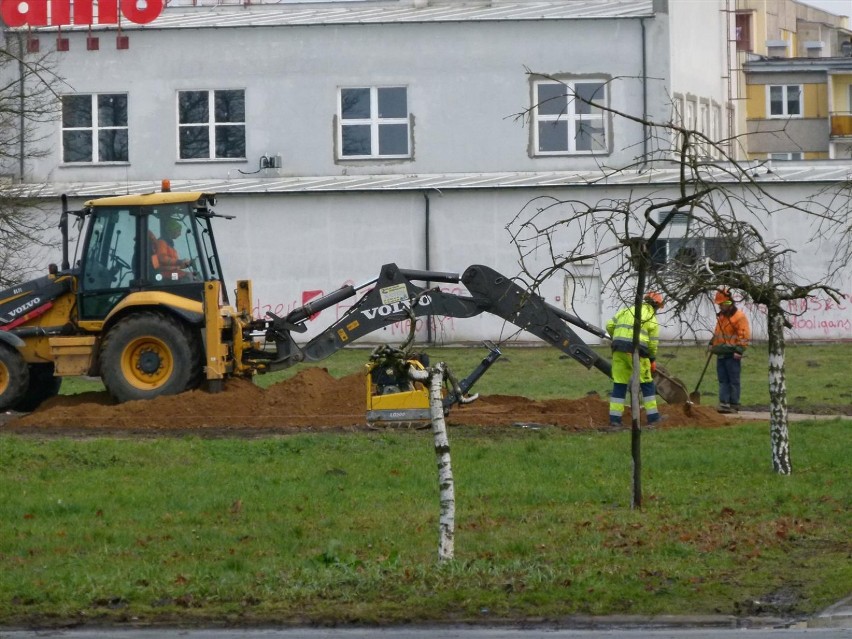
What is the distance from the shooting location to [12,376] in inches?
834

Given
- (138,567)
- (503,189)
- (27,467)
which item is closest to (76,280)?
(27,467)

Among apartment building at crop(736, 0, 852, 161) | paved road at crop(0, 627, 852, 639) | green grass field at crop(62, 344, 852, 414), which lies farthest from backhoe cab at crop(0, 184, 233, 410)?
apartment building at crop(736, 0, 852, 161)

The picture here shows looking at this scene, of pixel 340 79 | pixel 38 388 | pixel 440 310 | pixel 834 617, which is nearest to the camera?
pixel 834 617

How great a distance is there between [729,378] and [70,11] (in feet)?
81.3

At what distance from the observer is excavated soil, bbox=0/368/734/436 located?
19.8 m

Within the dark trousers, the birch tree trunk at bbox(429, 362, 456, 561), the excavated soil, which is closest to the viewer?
the birch tree trunk at bbox(429, 362, 456, 561)

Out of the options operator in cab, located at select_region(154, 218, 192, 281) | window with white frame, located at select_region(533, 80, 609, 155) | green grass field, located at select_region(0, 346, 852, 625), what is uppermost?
window with white frame, located at select_region(533, 80, 609, 155)

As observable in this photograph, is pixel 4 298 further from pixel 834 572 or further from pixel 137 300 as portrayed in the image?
pixel 834 572

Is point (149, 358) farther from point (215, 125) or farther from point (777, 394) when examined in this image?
point (215, 125)

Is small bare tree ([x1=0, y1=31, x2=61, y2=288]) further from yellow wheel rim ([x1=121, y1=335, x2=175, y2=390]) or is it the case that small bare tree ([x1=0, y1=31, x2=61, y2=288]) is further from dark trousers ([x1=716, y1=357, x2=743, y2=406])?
dark trousers ([x1=716, y1=357, x2=743, y2=406])

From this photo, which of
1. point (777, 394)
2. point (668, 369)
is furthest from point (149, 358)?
point (668, 369)

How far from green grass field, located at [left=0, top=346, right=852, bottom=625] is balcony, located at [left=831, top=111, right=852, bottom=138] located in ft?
187

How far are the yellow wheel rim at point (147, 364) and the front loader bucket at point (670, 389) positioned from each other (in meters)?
6.84

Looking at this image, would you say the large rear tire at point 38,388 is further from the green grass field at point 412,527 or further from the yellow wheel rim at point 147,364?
the green grass field at point 412,527
